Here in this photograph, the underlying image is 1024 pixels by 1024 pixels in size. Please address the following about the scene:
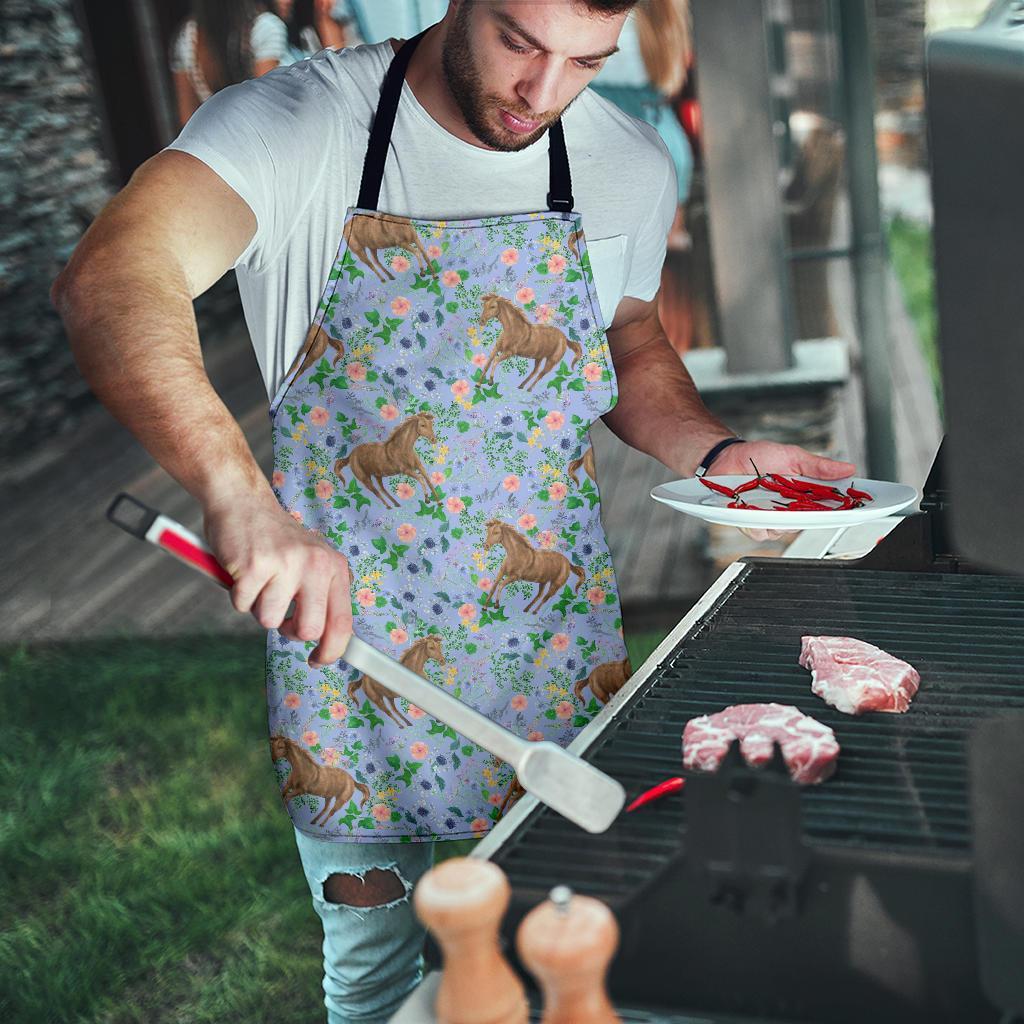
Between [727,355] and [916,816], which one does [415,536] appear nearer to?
[916,816]

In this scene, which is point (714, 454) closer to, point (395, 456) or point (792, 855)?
point (395, 456)

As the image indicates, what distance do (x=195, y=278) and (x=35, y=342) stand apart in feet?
19.5

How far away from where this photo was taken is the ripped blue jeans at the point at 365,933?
1980 mm

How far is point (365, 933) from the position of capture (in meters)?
1.98

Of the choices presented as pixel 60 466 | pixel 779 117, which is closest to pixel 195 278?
pixel 779 117

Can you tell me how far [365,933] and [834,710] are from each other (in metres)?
0.87

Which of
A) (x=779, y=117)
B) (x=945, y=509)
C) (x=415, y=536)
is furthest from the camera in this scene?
(x=779, y=117)

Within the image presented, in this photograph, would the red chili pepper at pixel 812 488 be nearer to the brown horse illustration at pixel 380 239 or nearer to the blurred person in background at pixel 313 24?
the brown horse illustration at pixel 380 239

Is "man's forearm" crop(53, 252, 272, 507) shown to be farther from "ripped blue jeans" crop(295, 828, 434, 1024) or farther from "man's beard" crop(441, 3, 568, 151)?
"ripped blue jeans" crop(295, 828, 434, 1024)

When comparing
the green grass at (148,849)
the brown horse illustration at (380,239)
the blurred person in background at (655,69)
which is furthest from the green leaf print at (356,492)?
the blurred person in background at (655,69)

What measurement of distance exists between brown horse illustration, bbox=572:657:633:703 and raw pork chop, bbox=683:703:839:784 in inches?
23.5

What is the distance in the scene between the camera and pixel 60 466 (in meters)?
7.12

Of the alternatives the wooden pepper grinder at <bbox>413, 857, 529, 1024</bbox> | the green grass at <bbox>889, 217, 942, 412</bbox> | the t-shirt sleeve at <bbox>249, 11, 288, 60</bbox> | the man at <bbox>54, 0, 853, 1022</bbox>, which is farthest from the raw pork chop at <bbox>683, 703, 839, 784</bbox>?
the green grass at <bbox>889, 217, 942, 412</bbox>

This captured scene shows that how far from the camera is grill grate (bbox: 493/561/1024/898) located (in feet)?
3.94
